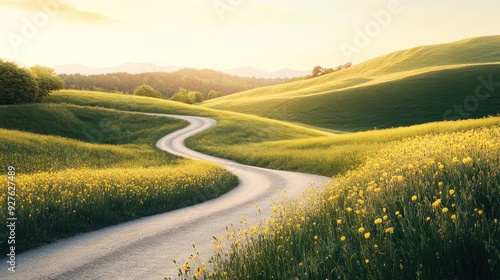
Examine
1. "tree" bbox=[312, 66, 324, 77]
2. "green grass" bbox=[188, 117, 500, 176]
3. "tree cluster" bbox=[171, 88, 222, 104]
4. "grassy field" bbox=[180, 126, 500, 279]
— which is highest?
"tree" bbox=[312, 66, 324, 77]

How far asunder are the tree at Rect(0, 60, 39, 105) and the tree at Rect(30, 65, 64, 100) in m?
8.55

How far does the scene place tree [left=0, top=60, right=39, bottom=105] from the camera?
4844 cm

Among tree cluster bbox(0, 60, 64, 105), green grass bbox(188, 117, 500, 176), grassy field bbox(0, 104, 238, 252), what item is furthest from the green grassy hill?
grassy field bbox(0, 104, 238, 252)

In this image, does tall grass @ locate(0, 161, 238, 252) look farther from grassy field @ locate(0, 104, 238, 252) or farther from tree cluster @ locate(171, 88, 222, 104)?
tree cluster @ locate(171, 88, 222, 104)

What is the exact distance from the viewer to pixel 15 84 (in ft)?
162

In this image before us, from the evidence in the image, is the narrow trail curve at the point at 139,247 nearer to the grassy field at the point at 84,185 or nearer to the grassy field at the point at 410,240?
the grassy field at the point at 84,185

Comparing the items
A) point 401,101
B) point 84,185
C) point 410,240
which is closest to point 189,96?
point 401,101

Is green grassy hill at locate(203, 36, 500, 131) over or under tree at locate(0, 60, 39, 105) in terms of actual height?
under

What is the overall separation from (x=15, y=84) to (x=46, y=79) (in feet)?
41.5

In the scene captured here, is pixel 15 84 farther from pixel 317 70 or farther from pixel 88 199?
pixel 317 70

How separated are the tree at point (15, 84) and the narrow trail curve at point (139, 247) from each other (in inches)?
1727

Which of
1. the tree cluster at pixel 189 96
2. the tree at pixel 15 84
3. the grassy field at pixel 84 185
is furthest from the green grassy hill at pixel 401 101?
the grassy field at pixel 84 185

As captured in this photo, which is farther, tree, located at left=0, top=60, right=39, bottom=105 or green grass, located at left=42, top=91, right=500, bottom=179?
tree, located at left=0, top=60, right=39, bottom=105

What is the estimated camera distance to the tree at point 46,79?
60844 mm
